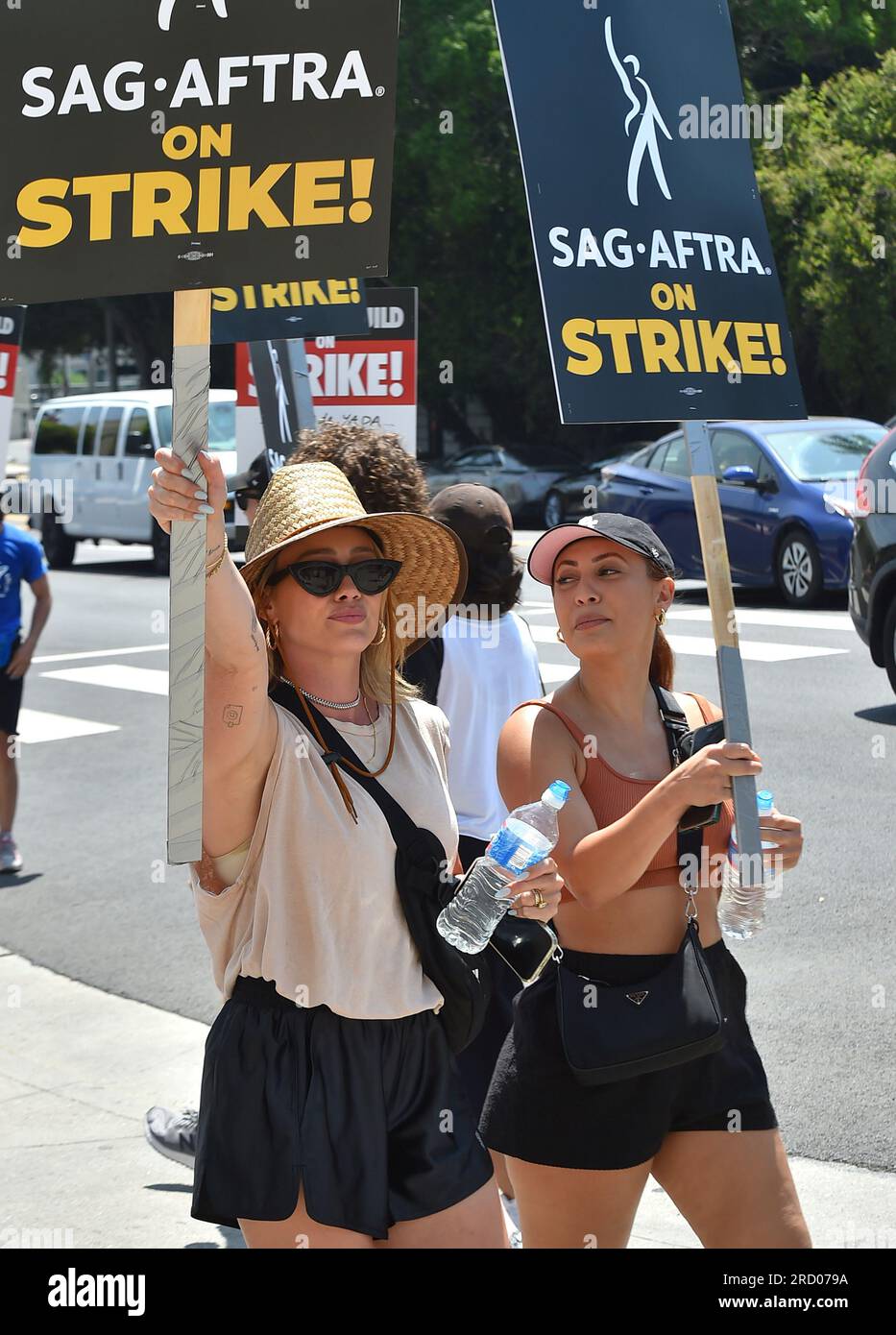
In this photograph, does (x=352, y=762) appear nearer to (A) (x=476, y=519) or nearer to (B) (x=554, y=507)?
(A) (x=476, y=519)

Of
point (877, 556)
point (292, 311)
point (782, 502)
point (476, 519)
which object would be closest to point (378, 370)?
point (292, 311)

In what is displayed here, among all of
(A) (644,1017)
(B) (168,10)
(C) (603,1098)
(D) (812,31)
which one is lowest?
(C) (603,1098)

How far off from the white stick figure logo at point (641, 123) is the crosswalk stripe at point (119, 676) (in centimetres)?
1004

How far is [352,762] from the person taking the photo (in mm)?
3010

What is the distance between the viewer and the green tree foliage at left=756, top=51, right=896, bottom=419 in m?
26.3

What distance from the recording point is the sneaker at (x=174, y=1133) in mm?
4535

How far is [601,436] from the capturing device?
35.8 meters

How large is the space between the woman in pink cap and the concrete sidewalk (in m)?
1.11

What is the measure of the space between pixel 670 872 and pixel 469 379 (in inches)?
1213

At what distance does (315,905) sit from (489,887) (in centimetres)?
31

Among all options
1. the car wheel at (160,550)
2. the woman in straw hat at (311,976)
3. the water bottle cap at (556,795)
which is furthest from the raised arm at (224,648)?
the car wheel at (160,550)

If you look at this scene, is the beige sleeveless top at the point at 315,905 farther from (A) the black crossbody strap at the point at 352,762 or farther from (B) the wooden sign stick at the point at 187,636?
(B) the wooden sign stick at the point at 187,636
